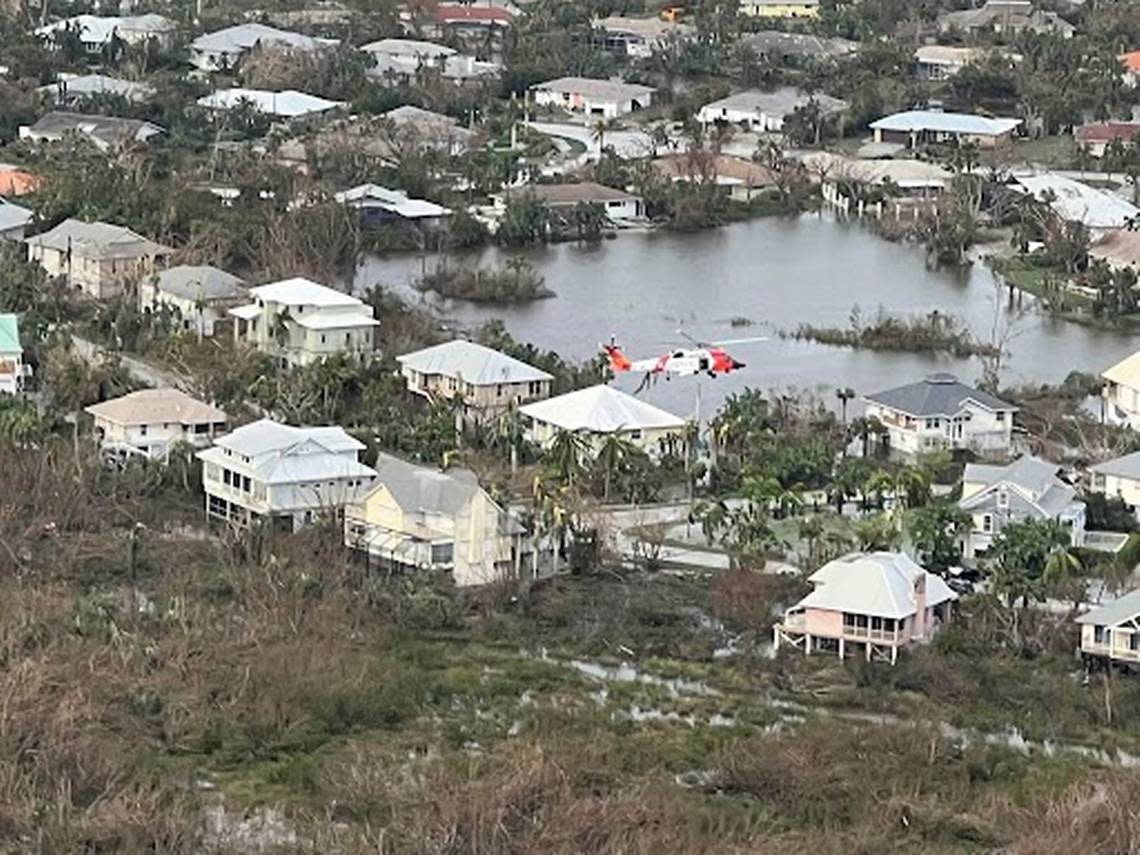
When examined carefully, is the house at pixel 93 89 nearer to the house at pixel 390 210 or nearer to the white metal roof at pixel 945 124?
the house at pixel 390 210

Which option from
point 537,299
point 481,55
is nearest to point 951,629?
point 537,299

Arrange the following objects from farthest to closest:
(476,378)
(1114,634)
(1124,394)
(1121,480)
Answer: (1124,394), (476,378), (1121,480), (1114,634)

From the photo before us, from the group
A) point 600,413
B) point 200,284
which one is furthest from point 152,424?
point 200,284

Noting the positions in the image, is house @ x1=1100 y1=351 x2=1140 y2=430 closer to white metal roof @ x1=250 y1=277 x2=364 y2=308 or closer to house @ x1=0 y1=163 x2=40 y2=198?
white metal roof @ x1=250 y1=277 x2=364 y2=308

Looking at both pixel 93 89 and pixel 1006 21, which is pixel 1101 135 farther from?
pixel 93 89

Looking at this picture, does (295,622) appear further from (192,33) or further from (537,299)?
(192,33)

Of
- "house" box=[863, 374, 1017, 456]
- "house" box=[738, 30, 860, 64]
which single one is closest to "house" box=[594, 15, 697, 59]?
"house" box=[738, 30, 860, 64]
